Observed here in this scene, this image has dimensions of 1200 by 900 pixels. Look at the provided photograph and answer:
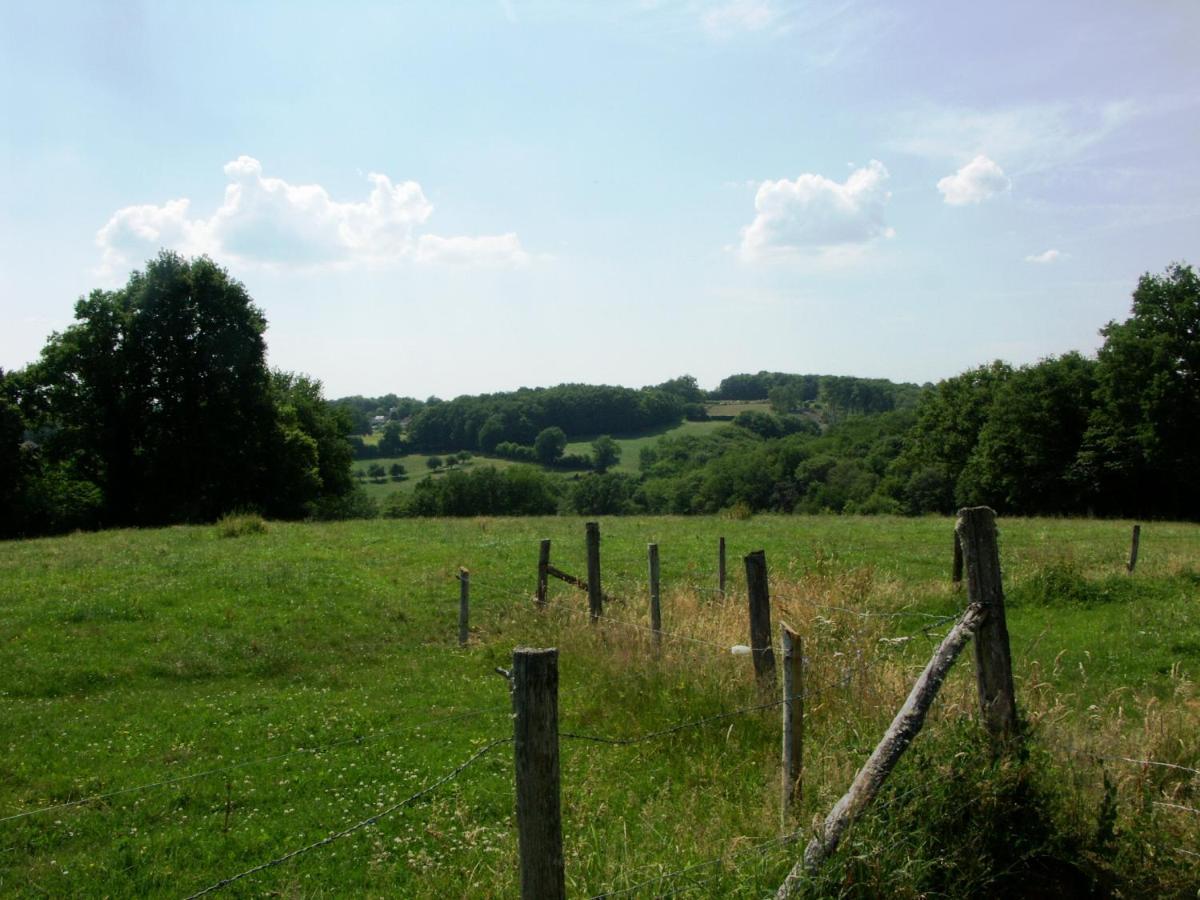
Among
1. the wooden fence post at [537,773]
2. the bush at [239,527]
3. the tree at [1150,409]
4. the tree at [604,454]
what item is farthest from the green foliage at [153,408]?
the tree at [604,454]

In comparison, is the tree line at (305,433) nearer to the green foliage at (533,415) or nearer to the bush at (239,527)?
the bush at (239,527)

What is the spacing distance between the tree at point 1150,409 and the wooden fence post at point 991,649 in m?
54.5

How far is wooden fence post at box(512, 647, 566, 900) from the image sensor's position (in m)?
3.60

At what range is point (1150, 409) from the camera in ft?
165

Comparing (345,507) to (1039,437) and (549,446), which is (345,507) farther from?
(1039,437)

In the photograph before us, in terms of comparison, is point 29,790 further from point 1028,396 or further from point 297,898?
point 1028,396

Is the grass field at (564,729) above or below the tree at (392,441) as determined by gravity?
below

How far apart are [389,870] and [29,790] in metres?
4.79

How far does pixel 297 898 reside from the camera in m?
5.89

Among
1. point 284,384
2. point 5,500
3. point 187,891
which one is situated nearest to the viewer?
point 187,891

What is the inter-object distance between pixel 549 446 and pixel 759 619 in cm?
11141

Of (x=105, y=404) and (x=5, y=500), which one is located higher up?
(x=105, y=404)

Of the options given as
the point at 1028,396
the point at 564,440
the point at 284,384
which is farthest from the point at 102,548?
the point at 564,440

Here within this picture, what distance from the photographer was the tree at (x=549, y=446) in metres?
119
